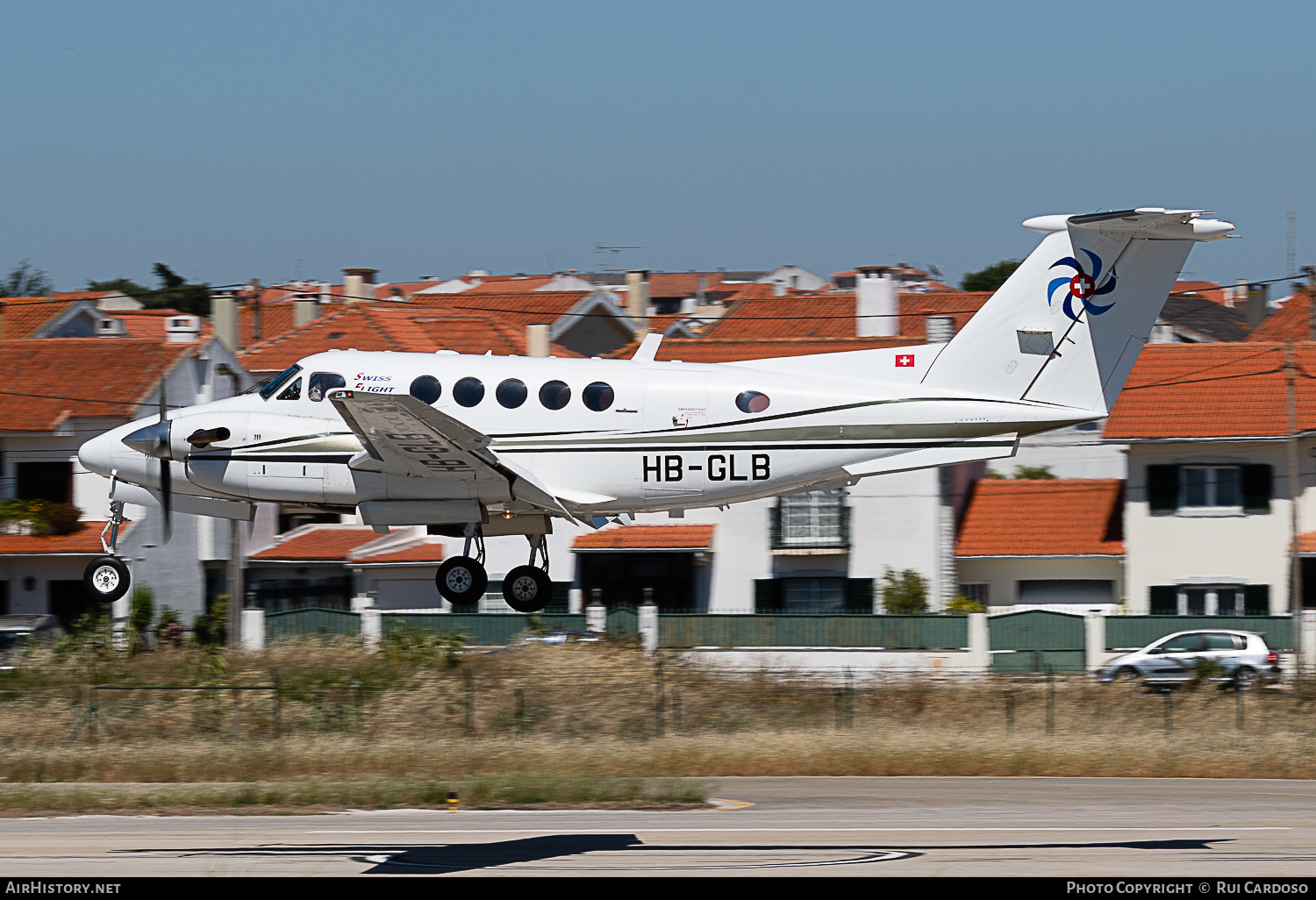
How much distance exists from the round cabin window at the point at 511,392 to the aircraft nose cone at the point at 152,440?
489 centimetres

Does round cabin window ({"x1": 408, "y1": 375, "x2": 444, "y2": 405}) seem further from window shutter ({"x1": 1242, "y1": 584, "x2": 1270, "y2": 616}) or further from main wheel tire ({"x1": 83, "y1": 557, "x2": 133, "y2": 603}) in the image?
window shutter ({"x1": 1242, "y1": 584, "x2": 1270, "y2": 616})

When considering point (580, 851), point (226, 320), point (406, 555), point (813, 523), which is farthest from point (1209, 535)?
point (226, 320)

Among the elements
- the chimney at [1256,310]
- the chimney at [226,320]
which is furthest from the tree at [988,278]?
the chimney at [226,320]

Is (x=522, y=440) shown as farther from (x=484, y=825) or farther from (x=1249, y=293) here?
(x=1249, y=293)

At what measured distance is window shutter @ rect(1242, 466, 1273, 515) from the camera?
3931 centimetres

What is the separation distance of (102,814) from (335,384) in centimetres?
668

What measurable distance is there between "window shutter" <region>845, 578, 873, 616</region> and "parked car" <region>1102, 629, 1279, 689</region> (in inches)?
334

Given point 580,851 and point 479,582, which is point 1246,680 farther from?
point 580,851

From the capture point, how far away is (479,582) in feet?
71.1

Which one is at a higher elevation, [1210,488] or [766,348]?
[766,348]

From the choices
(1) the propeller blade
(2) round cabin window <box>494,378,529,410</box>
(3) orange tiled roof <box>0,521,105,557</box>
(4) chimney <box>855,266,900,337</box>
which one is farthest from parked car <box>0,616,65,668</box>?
(4) chimney <box>855,266,900,337</box>

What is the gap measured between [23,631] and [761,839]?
24.2 m

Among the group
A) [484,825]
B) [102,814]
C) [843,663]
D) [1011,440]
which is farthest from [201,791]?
[843,663]

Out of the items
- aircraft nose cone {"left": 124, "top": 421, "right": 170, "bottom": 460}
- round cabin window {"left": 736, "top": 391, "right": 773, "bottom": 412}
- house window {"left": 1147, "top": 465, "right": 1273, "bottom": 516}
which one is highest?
round cabin window {"left": 736, "top": 391, "right": 773, "bottom": 412}
